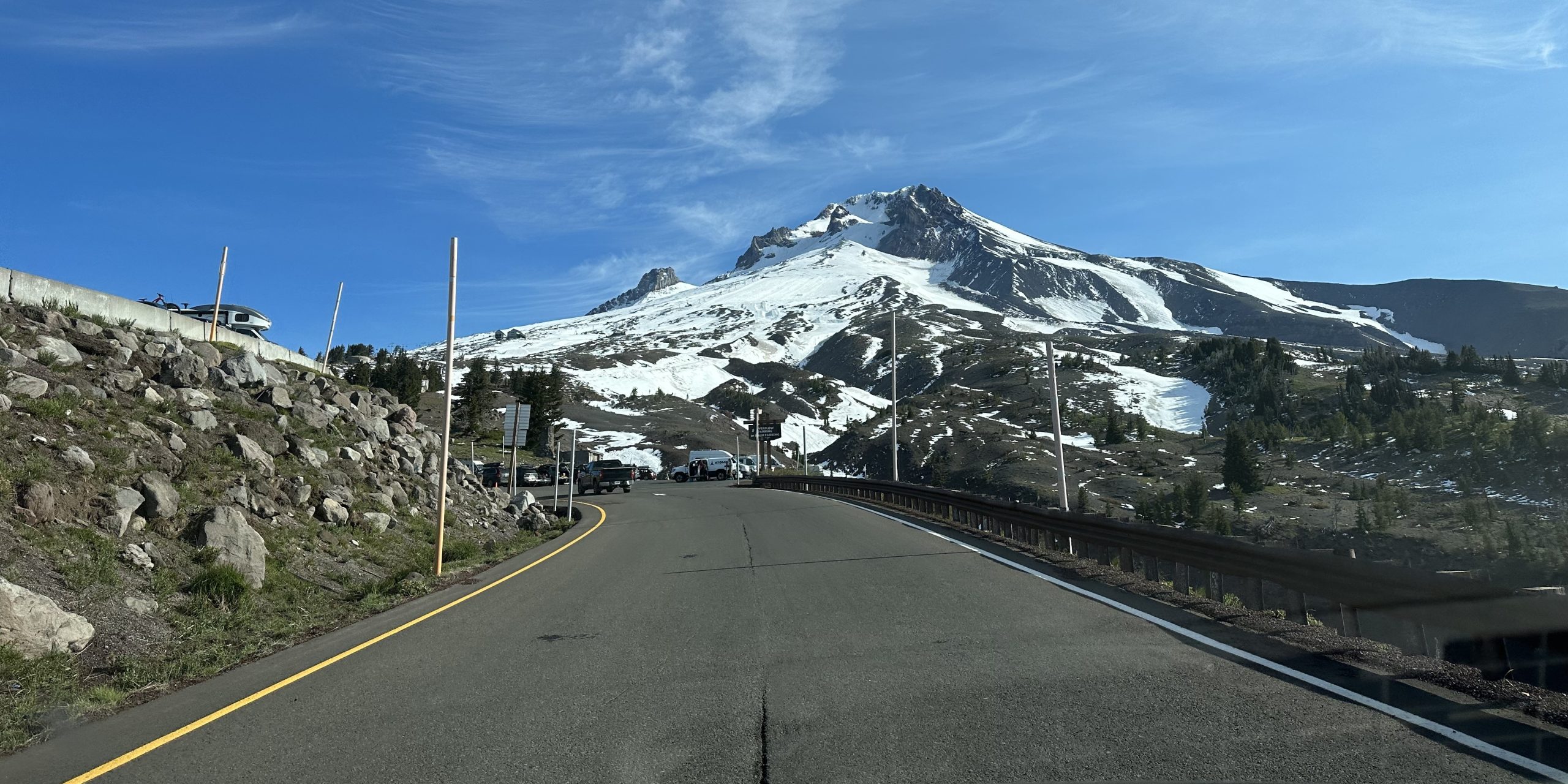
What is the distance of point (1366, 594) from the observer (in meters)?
6.88

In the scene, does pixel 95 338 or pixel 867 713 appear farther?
pixel 95 338

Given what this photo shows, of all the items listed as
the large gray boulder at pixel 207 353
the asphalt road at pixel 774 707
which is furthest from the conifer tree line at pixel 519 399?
the asphalt road at pixel 774 707

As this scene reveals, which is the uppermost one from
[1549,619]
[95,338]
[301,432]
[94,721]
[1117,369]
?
[1117,369]

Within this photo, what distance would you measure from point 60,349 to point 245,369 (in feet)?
15.8

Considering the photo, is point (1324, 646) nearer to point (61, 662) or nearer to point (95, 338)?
point (61, 662)

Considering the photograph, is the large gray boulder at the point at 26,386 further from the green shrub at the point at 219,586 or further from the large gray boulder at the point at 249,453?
the green shrub at the point at 219,586

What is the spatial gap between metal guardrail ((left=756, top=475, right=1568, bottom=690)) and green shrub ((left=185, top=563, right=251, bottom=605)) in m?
11.2

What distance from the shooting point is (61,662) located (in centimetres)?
720

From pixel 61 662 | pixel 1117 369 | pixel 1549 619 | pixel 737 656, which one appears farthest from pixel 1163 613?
pixel 1117 369

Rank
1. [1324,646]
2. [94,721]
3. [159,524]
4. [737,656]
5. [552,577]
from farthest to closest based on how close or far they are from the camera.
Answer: [552,577]
[159,524]
[737,656]
[1324,646]
[94,721]

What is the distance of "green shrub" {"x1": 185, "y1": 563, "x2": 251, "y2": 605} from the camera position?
997 centimetres

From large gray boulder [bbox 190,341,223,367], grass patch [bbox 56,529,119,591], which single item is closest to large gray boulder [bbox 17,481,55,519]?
grass patch [bbox 56,529,119,591]

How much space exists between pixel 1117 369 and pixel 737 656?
179150 millimetres

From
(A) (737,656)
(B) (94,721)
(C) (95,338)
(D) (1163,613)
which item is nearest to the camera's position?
(B) (94,721)
